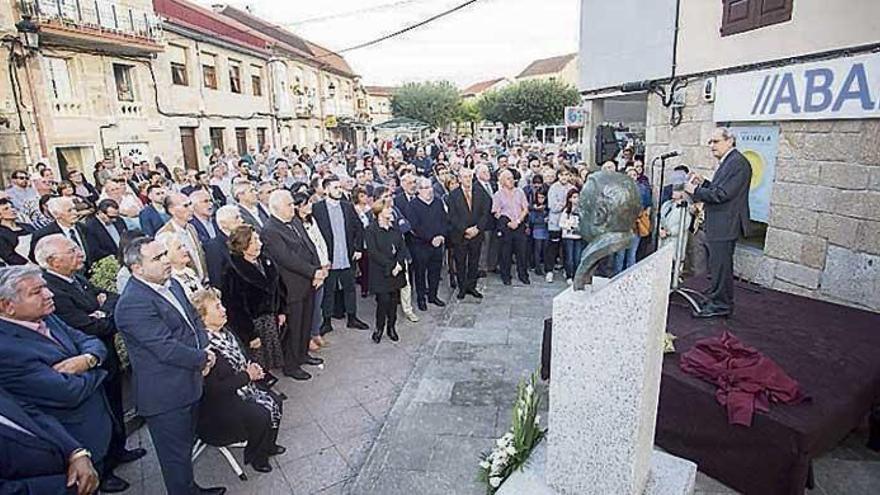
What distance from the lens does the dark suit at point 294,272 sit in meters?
4.46

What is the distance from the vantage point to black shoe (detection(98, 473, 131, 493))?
315cm

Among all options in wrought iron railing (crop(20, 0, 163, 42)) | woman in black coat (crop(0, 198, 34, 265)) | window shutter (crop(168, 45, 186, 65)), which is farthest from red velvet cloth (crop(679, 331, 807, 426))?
window shutter (crop(168, 45, 186, 65))

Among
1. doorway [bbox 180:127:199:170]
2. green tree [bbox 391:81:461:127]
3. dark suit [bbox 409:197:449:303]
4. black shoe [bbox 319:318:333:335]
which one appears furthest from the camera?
green tree [bbox 391:81:461:127]

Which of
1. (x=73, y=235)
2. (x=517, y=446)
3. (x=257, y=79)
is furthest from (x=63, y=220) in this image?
(x=257, y=79)

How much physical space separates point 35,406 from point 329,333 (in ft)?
11.2

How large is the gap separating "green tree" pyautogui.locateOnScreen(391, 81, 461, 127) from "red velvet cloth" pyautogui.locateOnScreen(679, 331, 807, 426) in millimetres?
→ 36502

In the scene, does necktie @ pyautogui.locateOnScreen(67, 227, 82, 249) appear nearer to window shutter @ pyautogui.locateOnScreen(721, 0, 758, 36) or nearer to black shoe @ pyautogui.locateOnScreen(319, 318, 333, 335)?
black shoe @ pyautogui.locateOnScreen(319, 318, 333, 335)

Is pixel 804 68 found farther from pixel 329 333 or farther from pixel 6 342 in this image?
pixel 6 342

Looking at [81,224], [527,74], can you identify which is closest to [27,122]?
[81,224]

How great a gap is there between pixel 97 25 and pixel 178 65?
11.9 feet

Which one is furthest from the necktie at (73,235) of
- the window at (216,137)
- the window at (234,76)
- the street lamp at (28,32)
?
the window at (234,76)

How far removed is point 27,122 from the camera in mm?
10930

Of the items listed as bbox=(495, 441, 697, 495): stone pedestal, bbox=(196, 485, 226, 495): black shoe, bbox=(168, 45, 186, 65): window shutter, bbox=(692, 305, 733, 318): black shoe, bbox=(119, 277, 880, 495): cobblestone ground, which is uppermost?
bbox=(168, 45, 186, 65): window shutter

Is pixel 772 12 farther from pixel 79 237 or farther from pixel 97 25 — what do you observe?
pixel 97 25
